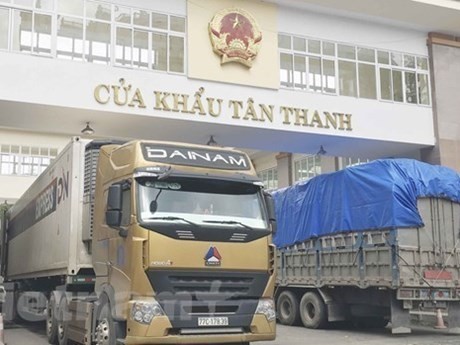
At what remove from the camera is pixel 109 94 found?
1705 cm

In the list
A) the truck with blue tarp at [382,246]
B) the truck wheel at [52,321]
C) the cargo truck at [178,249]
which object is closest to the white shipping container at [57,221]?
the truck wheel at [52,321]

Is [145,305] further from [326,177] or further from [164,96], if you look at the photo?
[164,96]

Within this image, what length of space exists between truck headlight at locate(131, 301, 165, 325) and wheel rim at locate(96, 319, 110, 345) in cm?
90

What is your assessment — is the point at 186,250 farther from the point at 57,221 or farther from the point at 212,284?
the point at 57,221

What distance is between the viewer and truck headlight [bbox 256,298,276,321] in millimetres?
7900

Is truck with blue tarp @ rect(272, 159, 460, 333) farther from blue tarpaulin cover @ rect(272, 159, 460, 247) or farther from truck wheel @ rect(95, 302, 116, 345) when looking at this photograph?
truck wheel @ rect(95, 302, 116, 345)

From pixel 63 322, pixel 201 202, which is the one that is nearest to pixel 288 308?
pixel 63 322

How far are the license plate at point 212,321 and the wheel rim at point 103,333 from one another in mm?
1326

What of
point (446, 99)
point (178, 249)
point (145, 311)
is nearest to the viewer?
point (145, 311)

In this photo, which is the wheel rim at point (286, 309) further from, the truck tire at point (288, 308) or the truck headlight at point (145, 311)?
the truck headlight at point (145, 311)

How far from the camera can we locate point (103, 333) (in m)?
8.08

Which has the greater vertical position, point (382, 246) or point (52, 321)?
point (382, 246)

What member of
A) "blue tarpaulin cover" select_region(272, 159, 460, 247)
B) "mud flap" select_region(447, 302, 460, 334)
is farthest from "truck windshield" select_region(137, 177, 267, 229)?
"mud flap" select_region(447, 302, 460, 334)

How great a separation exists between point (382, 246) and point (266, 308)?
4.89 m
